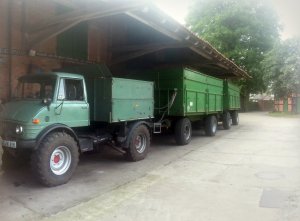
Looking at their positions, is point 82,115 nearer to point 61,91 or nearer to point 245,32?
point 61,91

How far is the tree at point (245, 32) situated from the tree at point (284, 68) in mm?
2064

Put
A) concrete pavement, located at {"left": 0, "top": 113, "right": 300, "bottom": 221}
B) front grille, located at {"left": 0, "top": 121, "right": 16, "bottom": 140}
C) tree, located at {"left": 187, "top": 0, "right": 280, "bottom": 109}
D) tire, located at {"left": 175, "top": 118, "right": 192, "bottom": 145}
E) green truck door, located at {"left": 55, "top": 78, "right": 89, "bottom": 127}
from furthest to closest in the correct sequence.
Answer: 1. tree, located at {"left": 187, "top": 0, "right": 280, "bottom": 109}
2. tire, located at {"left": 175, "top": 118, "right": 192, "bottom": 145}
3. green truck door, located at {"left": 55, "top": 78, "right": 89, "bottom": 127}
4. front grille, located at {"left": 0, "top": 121, "right": 16, "bottom": 140}
5. concrete pavement, located at {"left": 0, "top": 113, "right": 300, "bottom": 221}

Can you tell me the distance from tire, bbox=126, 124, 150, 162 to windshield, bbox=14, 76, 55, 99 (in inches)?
103

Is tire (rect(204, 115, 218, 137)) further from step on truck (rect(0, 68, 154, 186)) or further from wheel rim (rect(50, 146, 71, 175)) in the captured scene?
wheel rim (rect(50, 146, 71, 175))

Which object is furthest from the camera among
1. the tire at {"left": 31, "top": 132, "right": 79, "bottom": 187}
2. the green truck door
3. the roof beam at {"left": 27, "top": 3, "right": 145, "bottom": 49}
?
the roof beam at {"left": 27, "top": 3, "right": 145, "bottom": 49}

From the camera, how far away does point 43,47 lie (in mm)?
11070

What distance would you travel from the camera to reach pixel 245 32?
37625 mm

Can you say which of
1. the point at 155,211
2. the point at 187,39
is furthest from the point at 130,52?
the point at 155,211

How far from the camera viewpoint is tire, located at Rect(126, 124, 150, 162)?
352 inches

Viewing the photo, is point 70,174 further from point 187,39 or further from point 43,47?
point 187,39

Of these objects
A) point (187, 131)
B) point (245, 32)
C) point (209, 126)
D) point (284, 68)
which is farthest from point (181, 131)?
point (245, 32)

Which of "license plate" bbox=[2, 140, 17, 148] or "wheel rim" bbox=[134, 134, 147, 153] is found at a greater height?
"license plate" bbox=[2, 140, 17, 148]

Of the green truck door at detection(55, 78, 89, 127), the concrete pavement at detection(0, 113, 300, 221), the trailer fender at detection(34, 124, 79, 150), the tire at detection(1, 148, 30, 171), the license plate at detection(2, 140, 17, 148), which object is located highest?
the green truck door at detection(55, 78, 89, 127)

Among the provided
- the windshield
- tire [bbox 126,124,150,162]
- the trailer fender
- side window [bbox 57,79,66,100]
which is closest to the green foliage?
tire [bbox 126,124,150,162]
